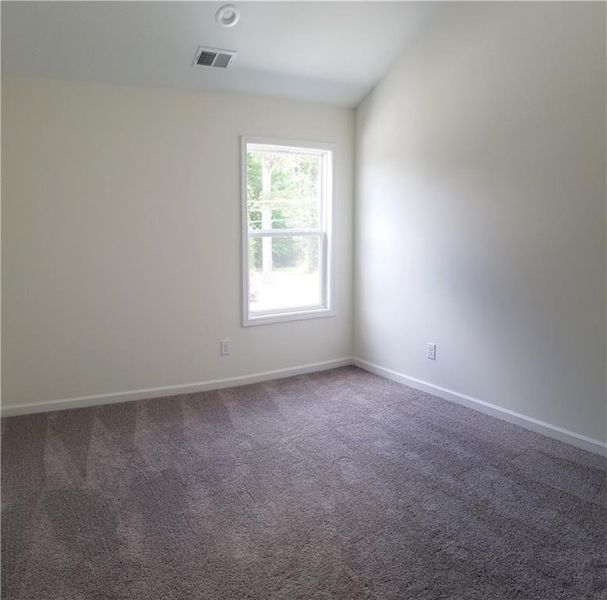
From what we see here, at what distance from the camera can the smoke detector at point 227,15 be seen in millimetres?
2936

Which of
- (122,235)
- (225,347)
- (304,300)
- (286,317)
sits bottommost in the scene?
(225,347)

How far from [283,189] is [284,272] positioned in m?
0.73

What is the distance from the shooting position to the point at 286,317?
13.6 feet

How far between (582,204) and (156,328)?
2978 millimetres

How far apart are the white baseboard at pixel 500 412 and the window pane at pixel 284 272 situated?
880 millimetres

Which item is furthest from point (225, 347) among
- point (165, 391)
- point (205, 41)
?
point (205, 41)

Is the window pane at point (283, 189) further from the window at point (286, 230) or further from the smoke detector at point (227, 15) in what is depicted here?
the smoke detector at point (227, 15)

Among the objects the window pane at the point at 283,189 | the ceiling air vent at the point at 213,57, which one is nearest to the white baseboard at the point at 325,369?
the window pane at the point at 283,189

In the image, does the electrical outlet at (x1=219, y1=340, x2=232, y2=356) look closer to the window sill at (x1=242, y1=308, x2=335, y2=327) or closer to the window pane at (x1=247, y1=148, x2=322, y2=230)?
the window sill at (x1=242, y1=308, x2=335, y2=327)

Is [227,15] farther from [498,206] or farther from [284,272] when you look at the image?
[498,206]

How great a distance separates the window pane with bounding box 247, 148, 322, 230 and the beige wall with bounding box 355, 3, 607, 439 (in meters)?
0.54

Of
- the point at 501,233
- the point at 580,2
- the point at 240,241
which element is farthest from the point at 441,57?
the point at 240,241

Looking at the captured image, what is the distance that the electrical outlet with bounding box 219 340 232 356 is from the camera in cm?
388

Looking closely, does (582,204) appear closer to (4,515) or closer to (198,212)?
(198,212)
